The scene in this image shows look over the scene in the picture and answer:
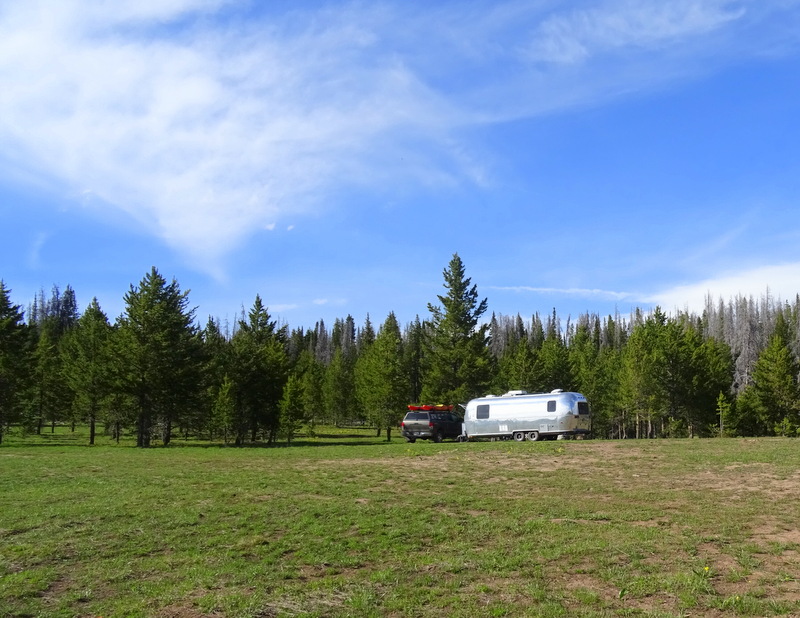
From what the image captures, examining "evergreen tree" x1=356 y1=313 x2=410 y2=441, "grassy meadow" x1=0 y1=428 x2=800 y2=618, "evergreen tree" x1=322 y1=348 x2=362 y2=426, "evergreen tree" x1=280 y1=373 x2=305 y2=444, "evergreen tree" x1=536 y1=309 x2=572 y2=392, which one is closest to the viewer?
"grassy meadow" x1=0 y1=428 x2=800 y2=618

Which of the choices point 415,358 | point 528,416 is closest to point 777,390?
point 528,416

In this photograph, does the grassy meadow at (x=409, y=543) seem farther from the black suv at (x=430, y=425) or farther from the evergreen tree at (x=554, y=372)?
the evergreen tree at (x=554, y=372)

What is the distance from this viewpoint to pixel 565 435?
106ft

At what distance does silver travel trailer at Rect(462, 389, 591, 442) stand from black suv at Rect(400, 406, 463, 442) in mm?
2528

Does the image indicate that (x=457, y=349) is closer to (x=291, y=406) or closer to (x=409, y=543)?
(x=291, y=406)

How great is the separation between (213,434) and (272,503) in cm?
3443

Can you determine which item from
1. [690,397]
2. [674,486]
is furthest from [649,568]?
[690,397]

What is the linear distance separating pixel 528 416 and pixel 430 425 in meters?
6.85

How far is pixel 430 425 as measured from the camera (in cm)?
3772

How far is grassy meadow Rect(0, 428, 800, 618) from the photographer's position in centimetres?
735

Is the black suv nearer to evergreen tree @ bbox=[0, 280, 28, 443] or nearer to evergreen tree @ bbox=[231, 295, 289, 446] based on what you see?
evergreen tree @ bbox=[231, 295, 289, 446]

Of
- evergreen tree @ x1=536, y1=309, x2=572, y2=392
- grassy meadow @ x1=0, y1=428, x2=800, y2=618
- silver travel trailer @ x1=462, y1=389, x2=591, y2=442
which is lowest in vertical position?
grassy meadow @ x1=0, y1=428, x2=800, y2=618

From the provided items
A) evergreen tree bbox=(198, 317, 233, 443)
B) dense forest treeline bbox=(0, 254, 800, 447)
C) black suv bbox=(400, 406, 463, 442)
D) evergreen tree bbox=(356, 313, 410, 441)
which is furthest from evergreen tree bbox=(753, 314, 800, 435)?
evergreen tree bbox=(198, 317, 233, 443)

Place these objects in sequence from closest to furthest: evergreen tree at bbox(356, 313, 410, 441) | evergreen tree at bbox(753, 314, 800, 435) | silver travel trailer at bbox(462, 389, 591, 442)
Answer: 1. silver travel trailer at bbox(462, 389, 591, 442)
2. evergreen tree at bbox(753, 314, 800, 435)
3. evergreen tree at bbox(356, 313, 410, 441)
